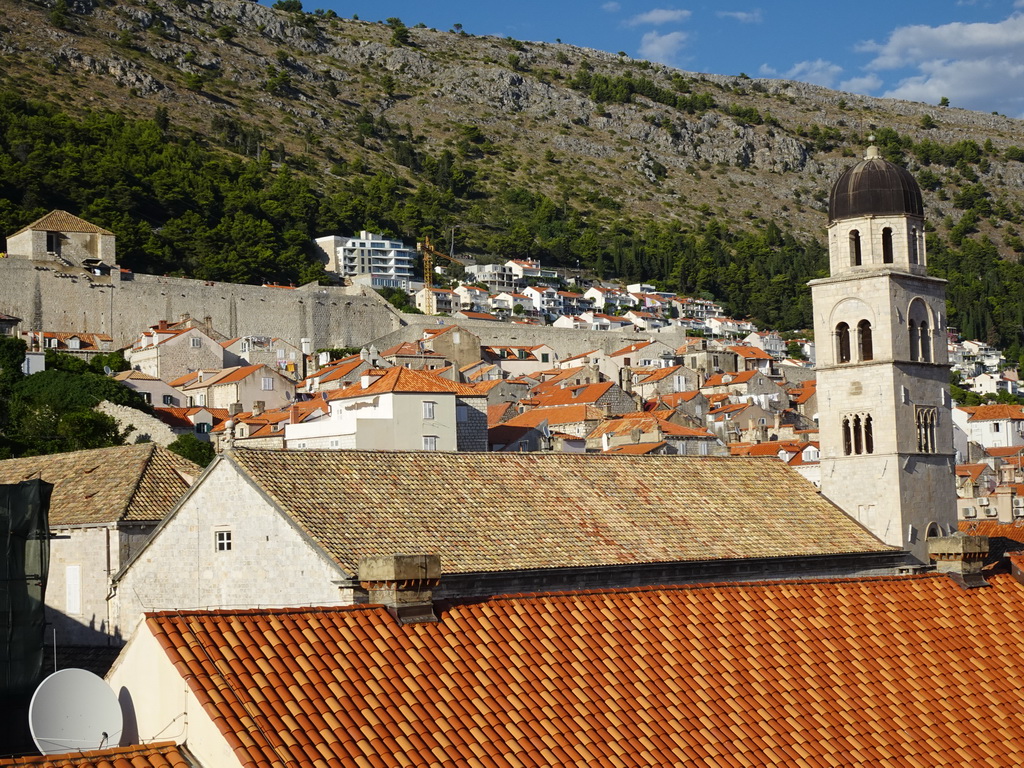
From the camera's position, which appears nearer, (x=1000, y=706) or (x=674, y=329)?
(x=1000, y=706)

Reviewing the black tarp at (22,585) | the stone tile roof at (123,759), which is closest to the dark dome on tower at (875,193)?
the black tarp at (22,585)

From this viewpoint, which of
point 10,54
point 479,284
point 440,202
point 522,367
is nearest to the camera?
point 522,367

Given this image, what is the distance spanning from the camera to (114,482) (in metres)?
31.3

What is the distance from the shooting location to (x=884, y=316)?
30609mm

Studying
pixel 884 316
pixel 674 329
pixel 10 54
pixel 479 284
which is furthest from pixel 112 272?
pixel 10 54

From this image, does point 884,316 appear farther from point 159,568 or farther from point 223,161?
point 223,161

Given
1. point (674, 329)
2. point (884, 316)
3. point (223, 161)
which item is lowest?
point (884, 316)

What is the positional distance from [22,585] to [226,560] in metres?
5.68

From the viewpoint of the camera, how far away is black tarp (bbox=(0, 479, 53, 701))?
18016 millimetres

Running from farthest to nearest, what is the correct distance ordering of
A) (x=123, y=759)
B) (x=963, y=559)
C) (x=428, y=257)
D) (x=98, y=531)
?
(x=428, y=257) < (x=98, y=531) < (x=963, y=559) < (x=123, y=759)

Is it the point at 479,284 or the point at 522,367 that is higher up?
the point at 479,284

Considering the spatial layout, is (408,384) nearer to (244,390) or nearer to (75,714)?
(244,390)

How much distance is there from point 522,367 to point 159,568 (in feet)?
267

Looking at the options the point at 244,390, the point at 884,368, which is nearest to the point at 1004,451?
the point at 244,390
